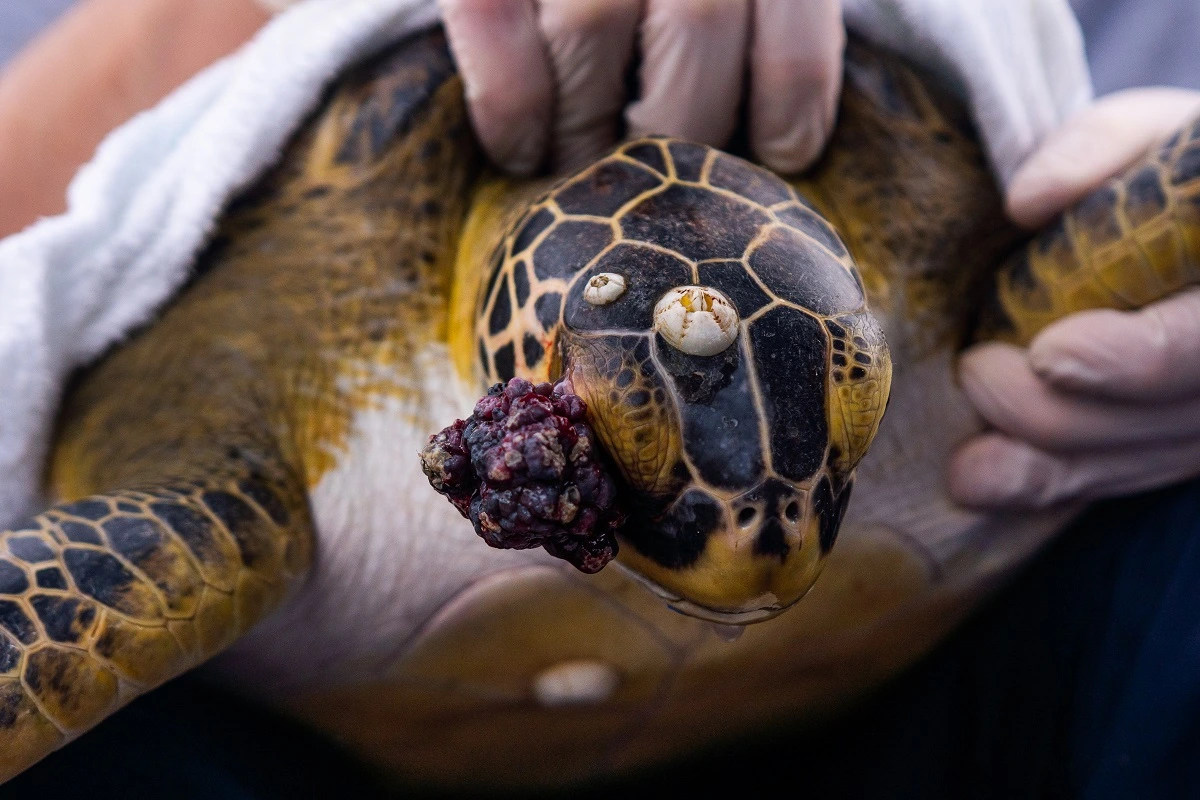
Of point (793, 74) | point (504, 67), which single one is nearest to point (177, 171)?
point (504, 67)

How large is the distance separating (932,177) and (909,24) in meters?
0.13

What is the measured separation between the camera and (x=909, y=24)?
803 millimetres

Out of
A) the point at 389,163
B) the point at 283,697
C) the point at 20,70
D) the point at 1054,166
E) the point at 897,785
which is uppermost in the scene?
the point at 20,70

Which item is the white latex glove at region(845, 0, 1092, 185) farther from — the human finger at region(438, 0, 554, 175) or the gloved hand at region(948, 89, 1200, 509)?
the human finger at region(438, 0, 554, 175)

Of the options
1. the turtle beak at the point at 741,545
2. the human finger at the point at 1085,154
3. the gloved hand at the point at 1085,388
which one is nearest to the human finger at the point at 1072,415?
the gloved hand at the point at 1085,388

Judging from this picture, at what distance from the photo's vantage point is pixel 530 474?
42 cm

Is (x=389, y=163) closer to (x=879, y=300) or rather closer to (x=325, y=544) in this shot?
(x=325, y=544)

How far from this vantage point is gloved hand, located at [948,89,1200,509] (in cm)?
73

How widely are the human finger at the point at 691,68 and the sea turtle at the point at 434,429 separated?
0.12 meters

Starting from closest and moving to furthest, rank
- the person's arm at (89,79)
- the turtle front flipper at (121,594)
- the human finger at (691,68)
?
1. the turtle front flipper at (121,594)
2. the human finger at (691,68)
3. the person's arm at (89,79)

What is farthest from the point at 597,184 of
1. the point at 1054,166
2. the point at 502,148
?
the point at 1054,166

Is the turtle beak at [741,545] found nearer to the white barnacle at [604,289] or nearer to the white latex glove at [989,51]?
the white barnacle at [604,289]

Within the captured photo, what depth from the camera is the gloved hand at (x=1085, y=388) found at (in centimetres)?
73

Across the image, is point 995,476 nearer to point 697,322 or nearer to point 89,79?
point 697,322
